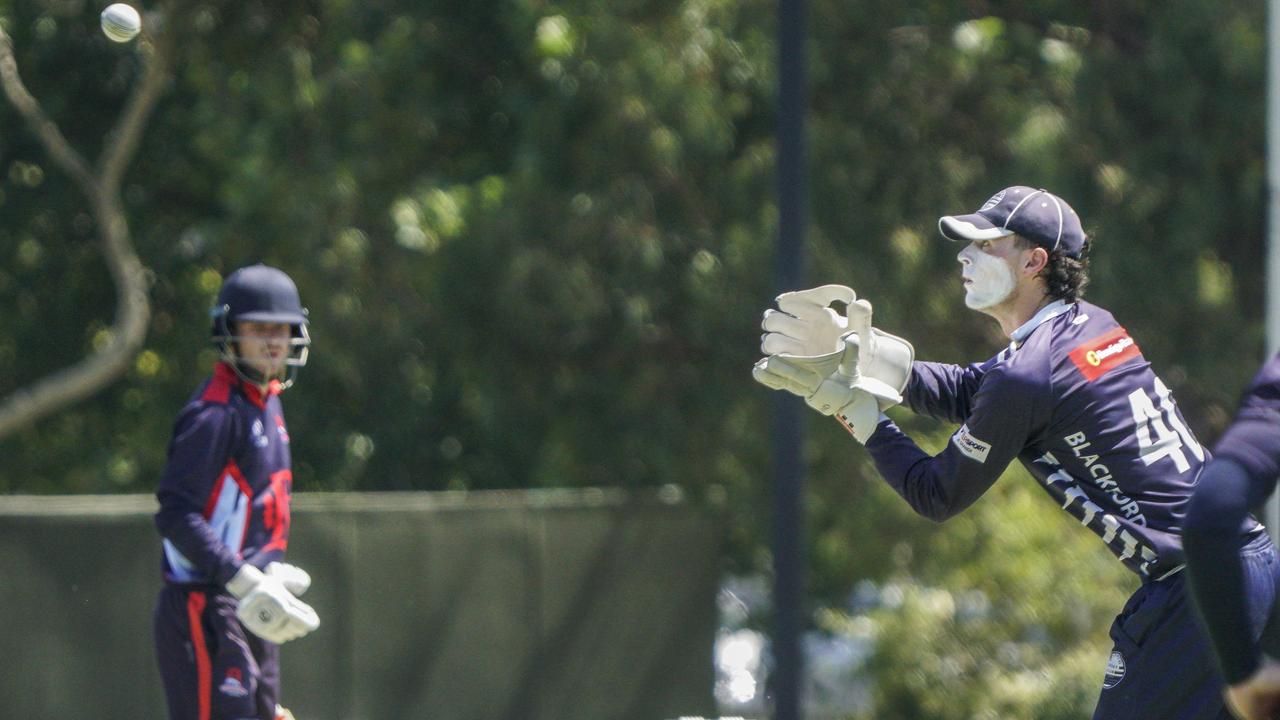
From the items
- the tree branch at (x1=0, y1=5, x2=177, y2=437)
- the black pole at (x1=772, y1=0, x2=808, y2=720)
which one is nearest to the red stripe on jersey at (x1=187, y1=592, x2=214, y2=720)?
the black pole at (x1=772, y1=0, x2=808, y2=720)

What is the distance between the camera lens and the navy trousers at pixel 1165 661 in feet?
12.8

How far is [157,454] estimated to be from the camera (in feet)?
42.7

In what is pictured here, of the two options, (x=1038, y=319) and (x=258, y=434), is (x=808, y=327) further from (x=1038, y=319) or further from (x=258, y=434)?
(x=258, y=434)

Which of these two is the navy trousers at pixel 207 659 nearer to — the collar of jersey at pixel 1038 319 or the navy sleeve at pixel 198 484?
the navy sleeve at pixel 198 484

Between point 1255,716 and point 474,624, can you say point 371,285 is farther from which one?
point 1255,716

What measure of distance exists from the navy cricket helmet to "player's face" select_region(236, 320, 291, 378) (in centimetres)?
2

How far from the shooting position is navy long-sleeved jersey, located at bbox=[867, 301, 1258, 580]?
4.07 m

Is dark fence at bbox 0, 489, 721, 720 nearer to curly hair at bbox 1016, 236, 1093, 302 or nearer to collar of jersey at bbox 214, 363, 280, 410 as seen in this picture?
collar of jersey at bbox 214, 363, 280, 410

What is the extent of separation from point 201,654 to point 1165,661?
124 inches

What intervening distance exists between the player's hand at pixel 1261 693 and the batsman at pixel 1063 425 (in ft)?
3.71

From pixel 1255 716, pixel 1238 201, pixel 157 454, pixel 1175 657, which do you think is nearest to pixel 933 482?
pixel 1175 657

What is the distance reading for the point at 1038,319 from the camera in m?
4.30

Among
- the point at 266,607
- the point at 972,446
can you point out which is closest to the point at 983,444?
the point at 972,446

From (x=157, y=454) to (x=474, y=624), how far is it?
446 centimetres
